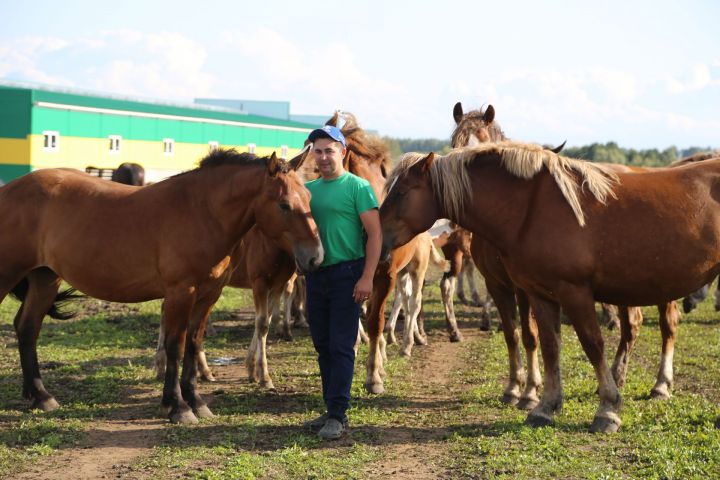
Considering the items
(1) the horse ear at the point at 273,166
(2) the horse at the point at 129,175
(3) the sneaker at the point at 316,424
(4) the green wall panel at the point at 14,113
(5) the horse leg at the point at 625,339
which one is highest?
(4) the green wall panel at the point at 14,113

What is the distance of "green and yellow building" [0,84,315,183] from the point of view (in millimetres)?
35469

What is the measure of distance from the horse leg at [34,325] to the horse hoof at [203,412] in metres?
1.28

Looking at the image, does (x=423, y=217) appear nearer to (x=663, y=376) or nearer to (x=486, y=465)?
(x=486, y=465)

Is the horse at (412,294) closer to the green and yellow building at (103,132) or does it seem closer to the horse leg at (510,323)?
the horse leg at (510,323)

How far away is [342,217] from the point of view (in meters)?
6.11

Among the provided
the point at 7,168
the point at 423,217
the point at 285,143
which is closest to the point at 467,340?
the point at 423,217

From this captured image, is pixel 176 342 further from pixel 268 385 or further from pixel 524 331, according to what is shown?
pixel 524 331

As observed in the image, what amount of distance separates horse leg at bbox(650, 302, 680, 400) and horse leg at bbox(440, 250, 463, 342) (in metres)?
3.72

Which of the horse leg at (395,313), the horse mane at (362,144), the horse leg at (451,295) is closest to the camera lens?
the horse mane at (362,144)

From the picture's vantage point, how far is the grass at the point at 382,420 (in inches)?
210

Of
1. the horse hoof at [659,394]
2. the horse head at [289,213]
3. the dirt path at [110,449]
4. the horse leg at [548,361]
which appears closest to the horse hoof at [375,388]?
the horse leg at [548,361]

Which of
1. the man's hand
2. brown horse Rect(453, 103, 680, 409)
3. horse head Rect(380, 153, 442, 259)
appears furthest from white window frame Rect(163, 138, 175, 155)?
the man's hand

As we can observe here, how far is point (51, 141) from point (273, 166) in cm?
3362

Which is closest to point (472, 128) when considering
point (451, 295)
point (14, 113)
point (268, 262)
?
point (268, 262)
